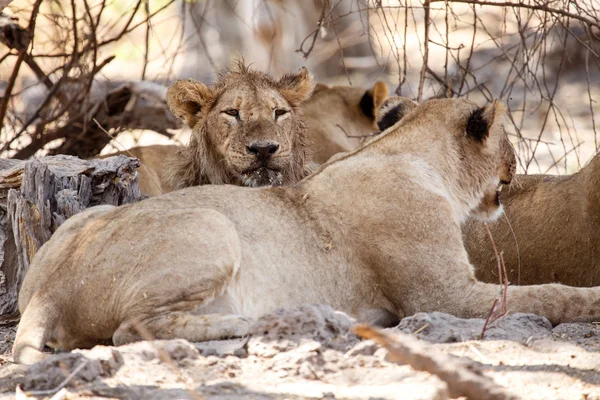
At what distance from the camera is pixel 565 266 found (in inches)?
213

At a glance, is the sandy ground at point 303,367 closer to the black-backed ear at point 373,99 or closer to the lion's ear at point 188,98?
the lion's ear at point 188,98

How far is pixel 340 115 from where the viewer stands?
844 cm

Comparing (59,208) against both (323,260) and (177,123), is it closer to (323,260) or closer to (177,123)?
(323,260)

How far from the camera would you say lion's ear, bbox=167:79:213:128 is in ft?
18.4

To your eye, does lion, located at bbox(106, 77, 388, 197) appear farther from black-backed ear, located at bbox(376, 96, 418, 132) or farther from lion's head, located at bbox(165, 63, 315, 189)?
black-backed ear, located at bbox(376, 96, 418, 132)

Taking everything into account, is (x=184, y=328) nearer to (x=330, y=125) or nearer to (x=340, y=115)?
(x=330, y=125)

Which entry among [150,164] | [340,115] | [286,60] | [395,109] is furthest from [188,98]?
[286,60]

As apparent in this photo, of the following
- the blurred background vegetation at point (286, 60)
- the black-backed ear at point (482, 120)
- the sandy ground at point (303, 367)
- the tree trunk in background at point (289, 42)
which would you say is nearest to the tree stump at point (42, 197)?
the blurred background vegetation at point (286, 60)

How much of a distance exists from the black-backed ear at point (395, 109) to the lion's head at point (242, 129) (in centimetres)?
60

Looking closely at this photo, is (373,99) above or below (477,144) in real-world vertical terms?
above

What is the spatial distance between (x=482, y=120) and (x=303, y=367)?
203 cm

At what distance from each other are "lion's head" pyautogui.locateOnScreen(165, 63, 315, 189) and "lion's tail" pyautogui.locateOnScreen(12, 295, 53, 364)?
1809mm

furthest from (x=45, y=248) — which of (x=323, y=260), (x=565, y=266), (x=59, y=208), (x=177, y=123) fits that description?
(x=177, y=123)

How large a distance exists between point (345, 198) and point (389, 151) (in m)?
0.38
